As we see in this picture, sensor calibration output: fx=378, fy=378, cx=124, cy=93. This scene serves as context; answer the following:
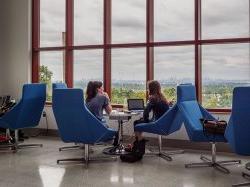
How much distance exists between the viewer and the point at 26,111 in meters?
5.77

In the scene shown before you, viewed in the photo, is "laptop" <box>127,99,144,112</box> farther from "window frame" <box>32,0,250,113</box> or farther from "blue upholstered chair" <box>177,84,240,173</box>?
"blue upholstered chair" <box>177,84,240,173</box>

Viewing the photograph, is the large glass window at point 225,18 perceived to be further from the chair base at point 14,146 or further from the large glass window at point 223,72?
the chair base at point 14,146

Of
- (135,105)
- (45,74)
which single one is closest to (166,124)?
(135,105)

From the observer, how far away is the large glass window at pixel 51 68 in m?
7.51

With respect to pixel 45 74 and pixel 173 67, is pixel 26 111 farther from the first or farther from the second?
pixel 173 67

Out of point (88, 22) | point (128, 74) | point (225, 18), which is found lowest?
point (128, 74)

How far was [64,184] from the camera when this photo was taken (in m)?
4.02

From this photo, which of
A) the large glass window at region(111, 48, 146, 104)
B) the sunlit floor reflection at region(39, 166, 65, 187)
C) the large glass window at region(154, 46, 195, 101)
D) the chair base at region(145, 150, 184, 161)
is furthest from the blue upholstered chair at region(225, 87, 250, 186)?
the large glass window at region(111, 48, 146, 104)

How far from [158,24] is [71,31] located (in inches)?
71.0

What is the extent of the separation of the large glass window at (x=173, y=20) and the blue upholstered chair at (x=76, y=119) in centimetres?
238

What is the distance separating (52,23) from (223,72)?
3.57m

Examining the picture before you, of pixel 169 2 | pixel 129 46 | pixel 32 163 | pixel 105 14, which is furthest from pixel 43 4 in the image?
pixel 32 163

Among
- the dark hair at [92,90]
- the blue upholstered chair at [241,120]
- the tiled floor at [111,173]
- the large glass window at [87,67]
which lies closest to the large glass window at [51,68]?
the large glass window at [87,67]

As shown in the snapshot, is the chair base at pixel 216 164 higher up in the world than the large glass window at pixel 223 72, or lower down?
lower down
